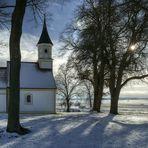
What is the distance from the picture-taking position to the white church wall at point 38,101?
3853 cm

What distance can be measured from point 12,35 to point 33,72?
2623 centimetres

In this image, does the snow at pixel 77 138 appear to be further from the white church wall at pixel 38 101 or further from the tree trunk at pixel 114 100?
the white church wall at pixel 38 101

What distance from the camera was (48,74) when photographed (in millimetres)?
40875

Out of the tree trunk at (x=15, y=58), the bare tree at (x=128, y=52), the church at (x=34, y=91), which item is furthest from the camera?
the church at (x=34, y=91)

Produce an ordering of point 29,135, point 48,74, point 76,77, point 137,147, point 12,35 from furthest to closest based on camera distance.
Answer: point 48,74
point 76,77
point 12,35
point 29,135
point 137,147

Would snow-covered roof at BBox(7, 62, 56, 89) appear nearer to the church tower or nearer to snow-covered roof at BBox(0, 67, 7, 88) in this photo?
the church tower

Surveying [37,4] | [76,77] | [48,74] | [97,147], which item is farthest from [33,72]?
[97,147]

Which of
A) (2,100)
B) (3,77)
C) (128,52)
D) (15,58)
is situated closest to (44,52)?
(3,77)

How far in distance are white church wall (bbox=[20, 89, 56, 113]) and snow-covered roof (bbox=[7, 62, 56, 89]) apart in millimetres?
698

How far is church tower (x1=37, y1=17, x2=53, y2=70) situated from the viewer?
42.1 metres

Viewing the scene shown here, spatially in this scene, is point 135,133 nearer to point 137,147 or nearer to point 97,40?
point 137,147

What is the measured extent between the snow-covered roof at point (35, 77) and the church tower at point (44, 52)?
84 cm

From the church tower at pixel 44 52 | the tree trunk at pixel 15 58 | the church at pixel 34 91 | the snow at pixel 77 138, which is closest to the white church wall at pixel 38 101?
the church at pixel 34 91

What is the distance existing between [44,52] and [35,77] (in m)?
3.97
